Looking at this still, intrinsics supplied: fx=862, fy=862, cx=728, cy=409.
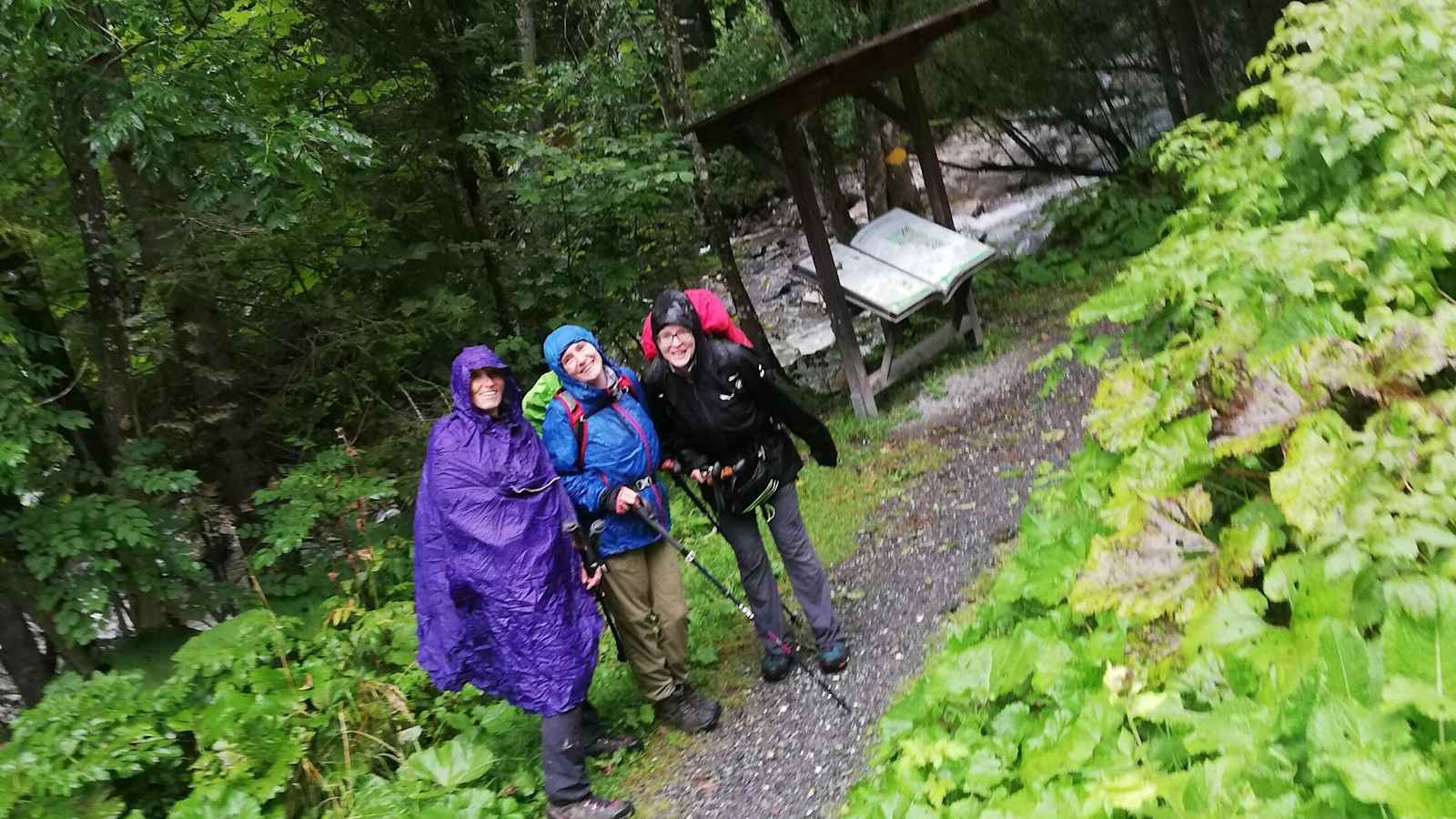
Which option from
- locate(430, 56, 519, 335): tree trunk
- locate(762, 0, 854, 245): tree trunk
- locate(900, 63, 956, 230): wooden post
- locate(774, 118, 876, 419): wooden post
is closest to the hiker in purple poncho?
locate(430, 56, 519, 335): tree trunk

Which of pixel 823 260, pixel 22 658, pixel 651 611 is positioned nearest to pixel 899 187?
pixel 823 260

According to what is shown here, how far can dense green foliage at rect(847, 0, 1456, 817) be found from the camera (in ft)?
4.81

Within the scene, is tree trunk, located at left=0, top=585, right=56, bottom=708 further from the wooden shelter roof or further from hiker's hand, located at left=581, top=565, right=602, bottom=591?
the wooden shelter roof

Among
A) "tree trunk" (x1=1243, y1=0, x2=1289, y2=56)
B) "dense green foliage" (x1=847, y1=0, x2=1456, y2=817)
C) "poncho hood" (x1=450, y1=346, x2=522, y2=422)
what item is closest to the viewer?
"dense green foliage" (x1=847, y1=0, x2=1456, y2=817)

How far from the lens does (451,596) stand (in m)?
3.26

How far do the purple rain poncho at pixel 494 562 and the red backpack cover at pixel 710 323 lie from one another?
0.60 metres

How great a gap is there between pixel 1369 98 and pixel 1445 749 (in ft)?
8.04

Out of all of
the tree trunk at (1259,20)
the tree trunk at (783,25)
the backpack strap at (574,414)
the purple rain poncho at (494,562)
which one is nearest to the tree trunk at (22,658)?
the purple rain poncho at (494,562)

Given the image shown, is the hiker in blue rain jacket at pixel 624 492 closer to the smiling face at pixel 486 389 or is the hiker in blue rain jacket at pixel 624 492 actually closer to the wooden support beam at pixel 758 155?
the smiling face at pixel 486 389

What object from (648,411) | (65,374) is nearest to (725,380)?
(648,411)

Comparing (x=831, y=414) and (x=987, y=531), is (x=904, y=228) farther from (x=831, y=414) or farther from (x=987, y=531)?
(x=987, y=531)

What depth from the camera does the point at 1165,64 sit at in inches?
463

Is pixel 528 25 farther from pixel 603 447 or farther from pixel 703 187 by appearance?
pixel 603 447

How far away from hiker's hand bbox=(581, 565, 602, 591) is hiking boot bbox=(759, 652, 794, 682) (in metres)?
1.11
